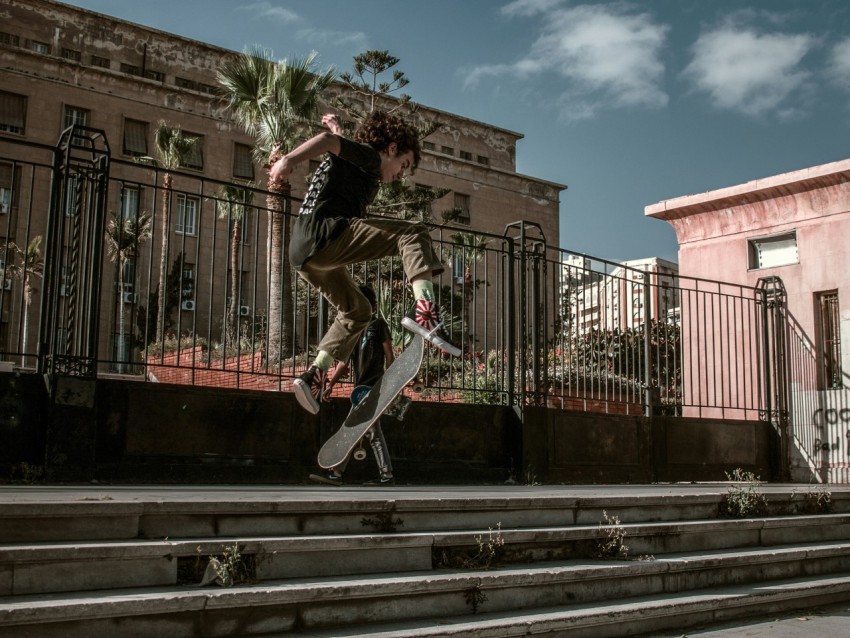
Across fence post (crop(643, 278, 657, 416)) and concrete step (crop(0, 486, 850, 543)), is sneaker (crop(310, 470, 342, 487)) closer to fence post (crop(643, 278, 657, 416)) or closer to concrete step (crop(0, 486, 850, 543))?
concrete step (crop(0, 486, 850, 543))

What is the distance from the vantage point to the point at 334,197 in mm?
5465

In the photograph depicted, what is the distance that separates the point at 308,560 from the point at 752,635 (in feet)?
7.96

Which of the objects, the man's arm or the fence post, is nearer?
the man's arm

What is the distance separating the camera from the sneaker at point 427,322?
5.00m

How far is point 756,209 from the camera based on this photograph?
1227cm

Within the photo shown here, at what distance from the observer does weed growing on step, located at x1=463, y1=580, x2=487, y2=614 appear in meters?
3.95

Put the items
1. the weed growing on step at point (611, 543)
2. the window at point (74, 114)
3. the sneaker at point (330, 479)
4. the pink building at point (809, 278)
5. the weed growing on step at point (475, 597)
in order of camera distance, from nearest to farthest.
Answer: the weed growing on step at point (475, 597), the weed growing on step at point (611, 543), the sneaker at point (330, 479), the pink building at point (809, 278), the window at point (74, 114)

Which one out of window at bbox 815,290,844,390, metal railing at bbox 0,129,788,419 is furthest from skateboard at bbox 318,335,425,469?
window at bbox 815,290,844,390

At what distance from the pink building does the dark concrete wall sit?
3.10 metres

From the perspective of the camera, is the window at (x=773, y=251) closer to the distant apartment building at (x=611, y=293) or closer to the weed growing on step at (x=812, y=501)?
the distant apartment building at (x=611, y=293)

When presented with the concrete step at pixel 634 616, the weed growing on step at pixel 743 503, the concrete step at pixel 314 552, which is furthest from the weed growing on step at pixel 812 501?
the concrete step at pixel 314 552

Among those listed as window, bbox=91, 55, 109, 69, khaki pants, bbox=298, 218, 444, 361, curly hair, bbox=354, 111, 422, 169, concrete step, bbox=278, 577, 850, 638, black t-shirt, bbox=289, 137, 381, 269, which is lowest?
concrete step, bbox=278, 577, 850, 638

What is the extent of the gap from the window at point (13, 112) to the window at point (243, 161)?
410 inches

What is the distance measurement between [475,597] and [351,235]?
239cm
